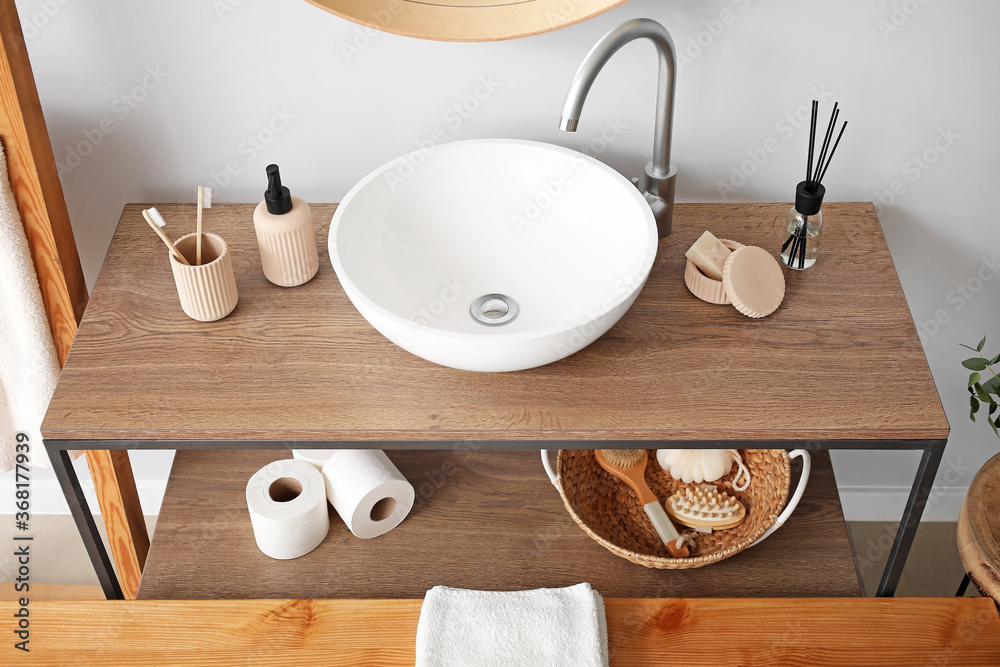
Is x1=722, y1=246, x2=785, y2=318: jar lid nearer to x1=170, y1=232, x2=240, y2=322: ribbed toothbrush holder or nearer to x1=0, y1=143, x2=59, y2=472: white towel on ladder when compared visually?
x1=170, y1=232, x2=240, y2=322: ribbed toothbrush holder

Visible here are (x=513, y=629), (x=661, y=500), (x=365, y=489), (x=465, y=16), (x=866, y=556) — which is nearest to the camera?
(x=513, y=629)

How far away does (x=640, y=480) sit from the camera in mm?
1393

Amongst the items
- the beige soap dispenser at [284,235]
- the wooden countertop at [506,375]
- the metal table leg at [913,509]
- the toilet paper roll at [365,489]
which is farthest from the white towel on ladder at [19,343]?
the metal table leg at [913,509]

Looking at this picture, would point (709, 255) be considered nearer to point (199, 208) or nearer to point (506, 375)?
point (506, 375)

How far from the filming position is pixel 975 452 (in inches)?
71.3

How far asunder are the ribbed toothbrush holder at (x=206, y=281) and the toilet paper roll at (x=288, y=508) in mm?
289

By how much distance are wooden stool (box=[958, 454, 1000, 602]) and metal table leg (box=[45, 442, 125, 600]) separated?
126cm

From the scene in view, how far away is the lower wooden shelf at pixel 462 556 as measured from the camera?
4.21 ft

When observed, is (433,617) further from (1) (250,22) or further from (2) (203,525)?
(1) (250,22)

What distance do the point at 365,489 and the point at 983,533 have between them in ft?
3.06

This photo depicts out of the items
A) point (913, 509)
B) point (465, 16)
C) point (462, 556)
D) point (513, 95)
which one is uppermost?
point (465, 16)

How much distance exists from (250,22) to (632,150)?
62cm

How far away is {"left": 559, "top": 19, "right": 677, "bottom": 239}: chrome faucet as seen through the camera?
3.46 feet

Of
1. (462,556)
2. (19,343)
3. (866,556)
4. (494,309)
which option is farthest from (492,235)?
(866,556)
